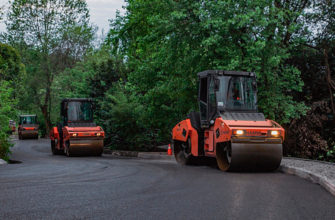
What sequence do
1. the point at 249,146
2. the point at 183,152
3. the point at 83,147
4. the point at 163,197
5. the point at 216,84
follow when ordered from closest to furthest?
1. the point at 163,197
2. the point at 249,146
3. the point at 216,84
4. the point at 183,152
5. the point at 83,147

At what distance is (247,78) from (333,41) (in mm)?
9907

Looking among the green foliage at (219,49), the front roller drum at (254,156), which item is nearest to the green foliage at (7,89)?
the green foliage at (219,49)

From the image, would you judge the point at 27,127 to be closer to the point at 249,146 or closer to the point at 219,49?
the point at 219,49

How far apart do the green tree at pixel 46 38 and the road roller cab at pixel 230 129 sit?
35.2 m

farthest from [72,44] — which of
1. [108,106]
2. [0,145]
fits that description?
[0,145]

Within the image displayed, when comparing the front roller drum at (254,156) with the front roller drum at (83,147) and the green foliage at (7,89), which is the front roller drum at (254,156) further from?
the green foliage at (7,89)

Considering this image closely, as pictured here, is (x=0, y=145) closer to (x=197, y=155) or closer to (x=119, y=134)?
(x=119, y=134)

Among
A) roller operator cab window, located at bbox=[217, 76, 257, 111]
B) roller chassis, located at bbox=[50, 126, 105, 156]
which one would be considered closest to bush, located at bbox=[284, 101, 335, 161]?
roller operator cab window, located at bbox=[217, 76, 257, 111]

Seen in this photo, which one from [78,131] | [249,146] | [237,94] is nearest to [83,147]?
[78,131]

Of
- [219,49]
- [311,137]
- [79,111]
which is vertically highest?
[219,49]

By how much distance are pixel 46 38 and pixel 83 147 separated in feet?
94.2

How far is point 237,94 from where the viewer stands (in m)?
13.8

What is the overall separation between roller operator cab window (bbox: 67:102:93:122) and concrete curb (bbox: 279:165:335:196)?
41.9 ft

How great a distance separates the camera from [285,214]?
6.83 metres
